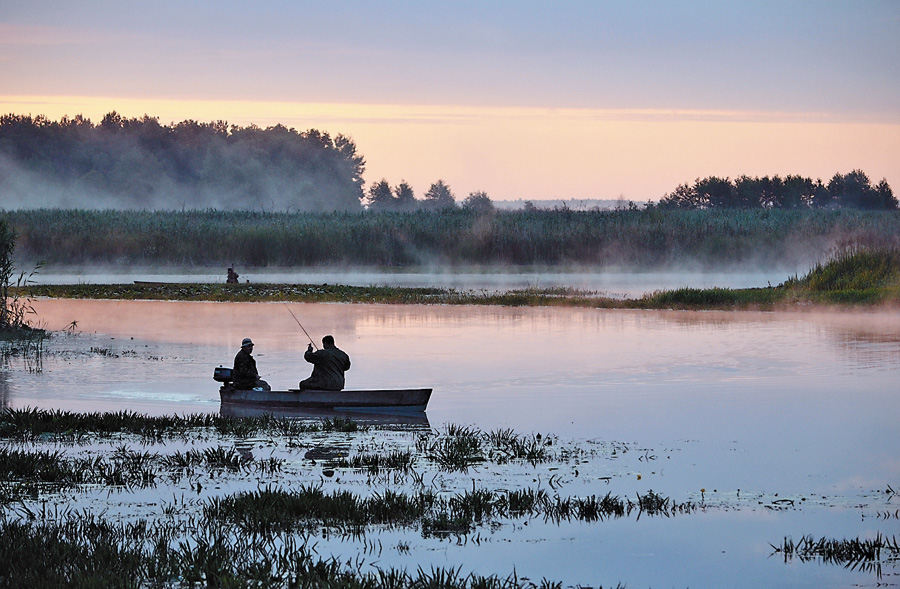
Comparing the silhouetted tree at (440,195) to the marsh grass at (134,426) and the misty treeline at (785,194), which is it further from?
the marsh grass at (134,426)

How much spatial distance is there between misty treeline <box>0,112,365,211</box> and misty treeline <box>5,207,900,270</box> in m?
66.3

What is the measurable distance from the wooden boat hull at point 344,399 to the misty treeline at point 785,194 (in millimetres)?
86780

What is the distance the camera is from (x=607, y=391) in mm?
20672

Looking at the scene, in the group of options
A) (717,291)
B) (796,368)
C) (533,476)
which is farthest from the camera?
(717,291)

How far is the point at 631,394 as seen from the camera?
66.7 ft

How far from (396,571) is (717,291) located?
116 feet

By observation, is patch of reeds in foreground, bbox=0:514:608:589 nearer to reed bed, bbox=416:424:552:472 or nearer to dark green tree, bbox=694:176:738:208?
reed bed, bbox=416:424:552:472

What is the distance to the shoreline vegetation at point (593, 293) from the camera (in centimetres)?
4106

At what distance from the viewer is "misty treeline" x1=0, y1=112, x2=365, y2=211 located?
134m

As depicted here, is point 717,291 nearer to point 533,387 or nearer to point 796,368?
point 796,368

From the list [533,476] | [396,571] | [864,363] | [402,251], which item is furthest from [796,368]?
[402,251]

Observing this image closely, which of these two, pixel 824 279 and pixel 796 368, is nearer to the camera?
pixel 796 368

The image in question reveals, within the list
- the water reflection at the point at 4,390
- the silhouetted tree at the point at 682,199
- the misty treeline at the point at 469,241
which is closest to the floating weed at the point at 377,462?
the water reflection at the point at 4,390

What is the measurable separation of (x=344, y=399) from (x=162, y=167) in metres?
129
